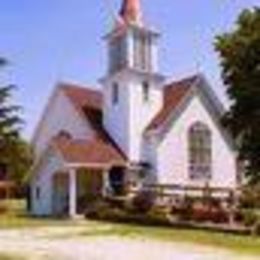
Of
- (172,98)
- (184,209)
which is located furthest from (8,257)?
(172,98)

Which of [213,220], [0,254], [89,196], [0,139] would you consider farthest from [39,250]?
[0,139]

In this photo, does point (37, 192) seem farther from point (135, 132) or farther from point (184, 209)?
point (184, 209)

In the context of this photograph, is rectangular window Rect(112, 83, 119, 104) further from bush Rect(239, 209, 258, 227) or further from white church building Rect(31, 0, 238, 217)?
bush Rect(239, 209, 258, 227)

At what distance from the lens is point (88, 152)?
40.9 metres

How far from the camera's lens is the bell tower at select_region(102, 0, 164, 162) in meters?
44.2

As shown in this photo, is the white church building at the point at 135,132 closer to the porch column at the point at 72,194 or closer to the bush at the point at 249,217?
the porch column at the point at 72,194

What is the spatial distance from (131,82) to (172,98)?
2636 millimetres

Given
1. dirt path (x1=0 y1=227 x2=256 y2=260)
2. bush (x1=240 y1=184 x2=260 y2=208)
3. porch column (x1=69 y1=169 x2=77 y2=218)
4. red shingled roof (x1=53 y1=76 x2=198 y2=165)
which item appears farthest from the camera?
red shingled roof (x1=53 y1=76 x2=198 y2=165)

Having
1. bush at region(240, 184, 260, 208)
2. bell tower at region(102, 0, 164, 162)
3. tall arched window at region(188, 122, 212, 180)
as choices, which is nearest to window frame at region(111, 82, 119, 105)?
bell tower at region(102, 0, 164, 162)

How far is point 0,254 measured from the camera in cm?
2031

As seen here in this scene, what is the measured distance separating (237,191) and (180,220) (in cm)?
284

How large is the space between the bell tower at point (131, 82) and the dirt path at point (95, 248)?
17.0 metres

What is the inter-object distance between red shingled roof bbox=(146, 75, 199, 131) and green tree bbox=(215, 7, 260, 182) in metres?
9.26

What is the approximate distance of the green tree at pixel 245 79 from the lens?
33156mm
